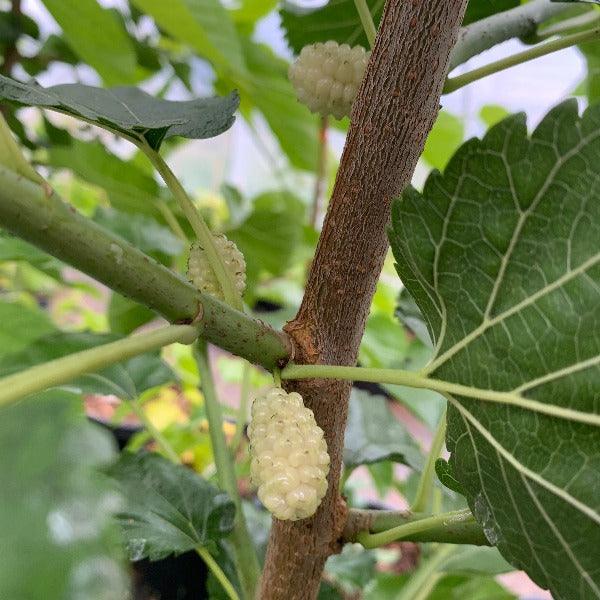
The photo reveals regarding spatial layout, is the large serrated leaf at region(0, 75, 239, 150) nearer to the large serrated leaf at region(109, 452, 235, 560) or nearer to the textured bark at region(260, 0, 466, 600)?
the textured bark at region(260, 0, 466, 600)

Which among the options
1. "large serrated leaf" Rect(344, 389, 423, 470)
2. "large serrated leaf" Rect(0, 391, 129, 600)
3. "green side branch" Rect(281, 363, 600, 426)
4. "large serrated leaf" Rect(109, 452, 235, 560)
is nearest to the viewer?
"large serrated leaf" Rect(0, 391, 129, 600)

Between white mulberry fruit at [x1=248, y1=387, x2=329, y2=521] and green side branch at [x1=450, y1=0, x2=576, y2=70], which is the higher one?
green side branch at [x1=450, y1=0, x2=576, y2=70]

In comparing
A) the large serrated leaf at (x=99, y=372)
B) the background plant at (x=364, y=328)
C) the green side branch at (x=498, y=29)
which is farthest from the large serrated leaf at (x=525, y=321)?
the large serrated leaf at (x=99, y=372)

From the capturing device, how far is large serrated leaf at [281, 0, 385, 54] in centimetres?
41

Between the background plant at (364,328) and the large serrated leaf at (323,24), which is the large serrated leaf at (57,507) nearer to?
the background plant at (364,328)

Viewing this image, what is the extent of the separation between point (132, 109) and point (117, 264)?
12 cm

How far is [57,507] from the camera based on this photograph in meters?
0.11

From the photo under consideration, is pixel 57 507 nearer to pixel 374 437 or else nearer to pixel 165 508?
pixel 165 508

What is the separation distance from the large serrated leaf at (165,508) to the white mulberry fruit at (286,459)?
0.41 feet

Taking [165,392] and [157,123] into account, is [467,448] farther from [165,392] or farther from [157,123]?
[165,392]

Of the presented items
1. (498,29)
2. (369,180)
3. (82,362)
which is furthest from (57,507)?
(498,29)

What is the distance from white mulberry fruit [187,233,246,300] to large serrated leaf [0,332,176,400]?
0.15m

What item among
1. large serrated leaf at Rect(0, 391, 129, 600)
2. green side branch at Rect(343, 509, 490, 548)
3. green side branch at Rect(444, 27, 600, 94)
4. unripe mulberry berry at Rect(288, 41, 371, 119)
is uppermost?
green side branch at Rect(444, 27, 600, 94)

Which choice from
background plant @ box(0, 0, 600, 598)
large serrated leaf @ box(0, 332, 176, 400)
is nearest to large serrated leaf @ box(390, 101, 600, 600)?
background plant @ box(0, 0, 600, 598)
